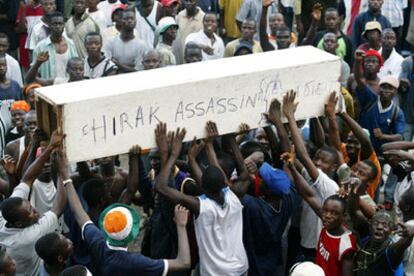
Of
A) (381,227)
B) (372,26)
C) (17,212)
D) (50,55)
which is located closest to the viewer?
(17,212)

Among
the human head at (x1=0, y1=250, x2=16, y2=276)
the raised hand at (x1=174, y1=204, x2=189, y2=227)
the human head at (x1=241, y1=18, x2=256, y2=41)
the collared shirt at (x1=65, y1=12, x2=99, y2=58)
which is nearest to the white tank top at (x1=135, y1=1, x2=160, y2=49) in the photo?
the collared shirt at (x1=65, y1=12, x2=99, y2=58)

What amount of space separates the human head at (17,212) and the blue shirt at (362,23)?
7.15 meters

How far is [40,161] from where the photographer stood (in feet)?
21.0

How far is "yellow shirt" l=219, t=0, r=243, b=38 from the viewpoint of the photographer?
1292 cm

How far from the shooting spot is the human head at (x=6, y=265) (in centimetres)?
558

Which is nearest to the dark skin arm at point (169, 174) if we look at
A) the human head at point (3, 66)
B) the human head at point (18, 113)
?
the human head at point (18, 113)

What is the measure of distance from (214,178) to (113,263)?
3.43 ft

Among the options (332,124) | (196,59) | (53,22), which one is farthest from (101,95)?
(53,22)

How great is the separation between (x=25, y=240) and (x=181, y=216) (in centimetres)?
113

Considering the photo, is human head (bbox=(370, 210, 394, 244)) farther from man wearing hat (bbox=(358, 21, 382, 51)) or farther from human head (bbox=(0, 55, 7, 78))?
man wearing hat (bbox=(358, 21, 382, 51))

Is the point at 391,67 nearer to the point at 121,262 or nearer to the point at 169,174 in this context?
the point at 169,174

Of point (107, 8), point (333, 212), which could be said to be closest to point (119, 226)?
point (333, 212)

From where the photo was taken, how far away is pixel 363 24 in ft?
39.9

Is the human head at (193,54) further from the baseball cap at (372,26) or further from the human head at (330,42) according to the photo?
the baseball cap at (372,26)
